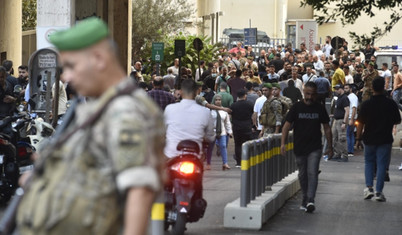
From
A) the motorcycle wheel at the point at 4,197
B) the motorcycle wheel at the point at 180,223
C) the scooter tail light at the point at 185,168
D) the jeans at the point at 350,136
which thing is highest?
the scooter tail light at the point at 185,168

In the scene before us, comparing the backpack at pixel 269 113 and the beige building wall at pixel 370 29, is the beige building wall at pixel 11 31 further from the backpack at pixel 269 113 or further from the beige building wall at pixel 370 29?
the beige building wall at pixel 370 29

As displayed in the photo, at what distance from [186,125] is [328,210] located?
171 inches

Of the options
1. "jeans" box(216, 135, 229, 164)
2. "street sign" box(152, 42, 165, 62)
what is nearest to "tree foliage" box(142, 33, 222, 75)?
"street sign" box(152, 42, 165, 62)

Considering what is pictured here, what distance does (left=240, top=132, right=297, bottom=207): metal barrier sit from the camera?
12.8 m

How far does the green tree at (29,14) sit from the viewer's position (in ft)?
138

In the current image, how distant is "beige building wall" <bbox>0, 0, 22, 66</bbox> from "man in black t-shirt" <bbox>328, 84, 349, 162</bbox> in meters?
10.9

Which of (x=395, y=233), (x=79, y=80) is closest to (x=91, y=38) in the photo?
(x=79, y=80)

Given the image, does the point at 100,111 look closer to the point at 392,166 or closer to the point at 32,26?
the point at 392,166

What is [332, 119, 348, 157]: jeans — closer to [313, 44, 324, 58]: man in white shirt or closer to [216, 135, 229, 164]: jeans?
[216, 135, 229, 164]: jeans

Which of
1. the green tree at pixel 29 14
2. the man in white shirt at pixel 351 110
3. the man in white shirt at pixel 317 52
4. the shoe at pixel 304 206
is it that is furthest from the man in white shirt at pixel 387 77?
the shoe at pixel 304 206

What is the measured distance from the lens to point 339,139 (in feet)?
83.1

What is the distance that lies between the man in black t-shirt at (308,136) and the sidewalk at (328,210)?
45 cm

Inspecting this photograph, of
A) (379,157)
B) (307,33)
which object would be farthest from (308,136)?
(307,33)

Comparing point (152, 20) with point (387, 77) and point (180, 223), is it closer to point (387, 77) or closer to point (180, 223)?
point (387, 77)
